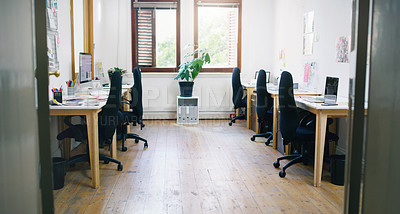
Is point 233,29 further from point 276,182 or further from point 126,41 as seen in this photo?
point 276,182

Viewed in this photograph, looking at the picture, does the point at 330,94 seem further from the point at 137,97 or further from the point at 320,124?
the point at 137,97

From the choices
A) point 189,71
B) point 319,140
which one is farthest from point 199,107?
point 319,140

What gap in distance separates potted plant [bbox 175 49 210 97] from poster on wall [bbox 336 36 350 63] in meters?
2.72

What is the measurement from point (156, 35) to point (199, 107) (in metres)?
1.57

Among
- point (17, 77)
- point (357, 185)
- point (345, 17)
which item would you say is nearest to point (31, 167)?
point (17, 77)

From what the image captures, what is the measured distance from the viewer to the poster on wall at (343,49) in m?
4.25

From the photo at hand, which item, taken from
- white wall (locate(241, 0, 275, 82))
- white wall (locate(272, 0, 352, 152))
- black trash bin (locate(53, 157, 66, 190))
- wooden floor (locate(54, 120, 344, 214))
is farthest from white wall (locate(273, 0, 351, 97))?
black trash bin (locate(53, 157, 66, 190))

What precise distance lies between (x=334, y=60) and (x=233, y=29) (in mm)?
2992

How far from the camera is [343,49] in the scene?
4.34m

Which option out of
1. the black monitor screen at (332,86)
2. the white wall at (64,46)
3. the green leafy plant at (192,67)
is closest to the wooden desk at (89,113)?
the white wall at (64,46)

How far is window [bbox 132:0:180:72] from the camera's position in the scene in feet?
23.0

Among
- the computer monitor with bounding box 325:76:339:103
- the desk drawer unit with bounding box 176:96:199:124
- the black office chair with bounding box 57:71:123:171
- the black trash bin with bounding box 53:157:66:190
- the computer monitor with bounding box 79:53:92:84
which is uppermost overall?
the computer monitor with bounding box 79:53:92:84

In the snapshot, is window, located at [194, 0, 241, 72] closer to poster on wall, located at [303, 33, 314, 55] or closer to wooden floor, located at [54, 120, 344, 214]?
poster on wall, located at [303, 33, 314, 55]

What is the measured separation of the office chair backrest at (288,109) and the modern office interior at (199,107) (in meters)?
0.01
